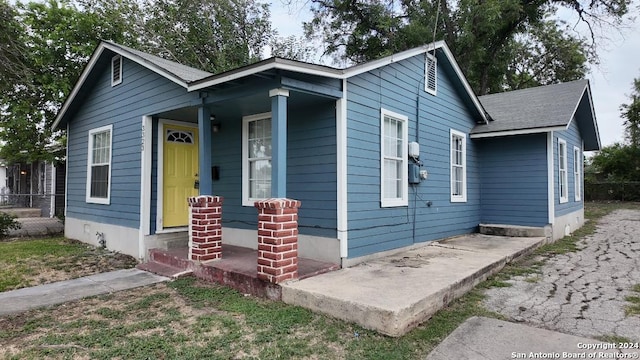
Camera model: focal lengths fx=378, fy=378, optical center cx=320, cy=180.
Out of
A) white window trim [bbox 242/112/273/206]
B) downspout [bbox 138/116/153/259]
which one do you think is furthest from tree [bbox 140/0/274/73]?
white window trim [bbox 242/112/273/206]

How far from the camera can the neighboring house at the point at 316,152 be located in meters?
5.09

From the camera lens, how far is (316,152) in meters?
5.34

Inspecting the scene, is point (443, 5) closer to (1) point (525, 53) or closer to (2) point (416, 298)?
(1) point (525, 53)

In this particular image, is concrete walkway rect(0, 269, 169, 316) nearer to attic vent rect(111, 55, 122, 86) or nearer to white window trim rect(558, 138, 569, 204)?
attic vent rect(111, 55, 122, 86)

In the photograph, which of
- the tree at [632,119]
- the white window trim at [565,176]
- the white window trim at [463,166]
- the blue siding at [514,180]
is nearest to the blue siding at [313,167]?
A: the white window trim at [463,166]

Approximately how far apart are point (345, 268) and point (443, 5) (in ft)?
54.2

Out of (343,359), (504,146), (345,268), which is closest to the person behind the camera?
(343,359)

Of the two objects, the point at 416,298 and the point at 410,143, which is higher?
the point at 410,143

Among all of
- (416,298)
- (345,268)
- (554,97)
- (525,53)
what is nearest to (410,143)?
(345,268)

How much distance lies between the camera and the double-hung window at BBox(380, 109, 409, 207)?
5.86 metres

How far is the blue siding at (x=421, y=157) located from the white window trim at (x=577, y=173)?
3.75m

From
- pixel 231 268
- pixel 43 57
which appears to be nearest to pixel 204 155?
pixel 231 268

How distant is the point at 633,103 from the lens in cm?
2250

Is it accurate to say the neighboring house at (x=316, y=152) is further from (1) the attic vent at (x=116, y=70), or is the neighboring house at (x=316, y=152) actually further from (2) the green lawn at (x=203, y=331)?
(2) the green lawn at (x=203, y=331)
